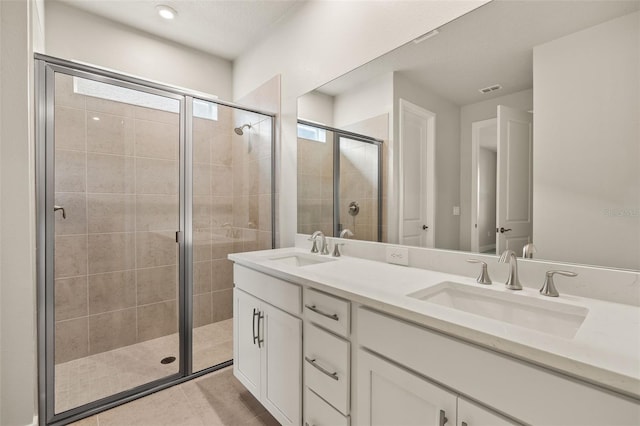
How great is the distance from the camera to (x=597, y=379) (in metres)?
0.56

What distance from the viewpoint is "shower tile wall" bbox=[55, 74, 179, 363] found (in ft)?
5.56

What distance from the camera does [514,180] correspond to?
3.78 feet

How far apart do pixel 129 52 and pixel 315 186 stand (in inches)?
76.5

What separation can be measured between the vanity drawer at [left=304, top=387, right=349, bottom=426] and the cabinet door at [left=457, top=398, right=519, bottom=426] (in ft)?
1.56

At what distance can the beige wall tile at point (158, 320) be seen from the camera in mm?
2035

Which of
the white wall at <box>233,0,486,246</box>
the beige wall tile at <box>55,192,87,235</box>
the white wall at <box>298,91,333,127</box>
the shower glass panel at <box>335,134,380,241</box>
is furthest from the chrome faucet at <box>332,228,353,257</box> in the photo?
the beige wall tile at <box>55,192,87,235</box>

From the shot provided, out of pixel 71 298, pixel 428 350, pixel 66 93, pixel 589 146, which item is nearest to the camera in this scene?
pixel 428 350

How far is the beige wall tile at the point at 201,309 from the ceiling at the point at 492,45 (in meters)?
1.97

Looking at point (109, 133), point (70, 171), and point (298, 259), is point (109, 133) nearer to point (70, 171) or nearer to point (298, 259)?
point (70, 171)

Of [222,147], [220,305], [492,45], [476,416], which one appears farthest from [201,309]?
[492,45]

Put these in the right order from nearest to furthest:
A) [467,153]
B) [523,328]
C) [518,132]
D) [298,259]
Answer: [523,328] < [518,132] < [467,153] < [298,259]

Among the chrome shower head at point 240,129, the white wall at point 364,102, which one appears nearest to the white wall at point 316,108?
the white wall at point 364,102

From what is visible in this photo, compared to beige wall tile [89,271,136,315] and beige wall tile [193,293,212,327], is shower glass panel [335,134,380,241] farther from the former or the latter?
beige wall tile [89,271,136,315]

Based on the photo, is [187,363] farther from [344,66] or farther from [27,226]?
[344,66]
